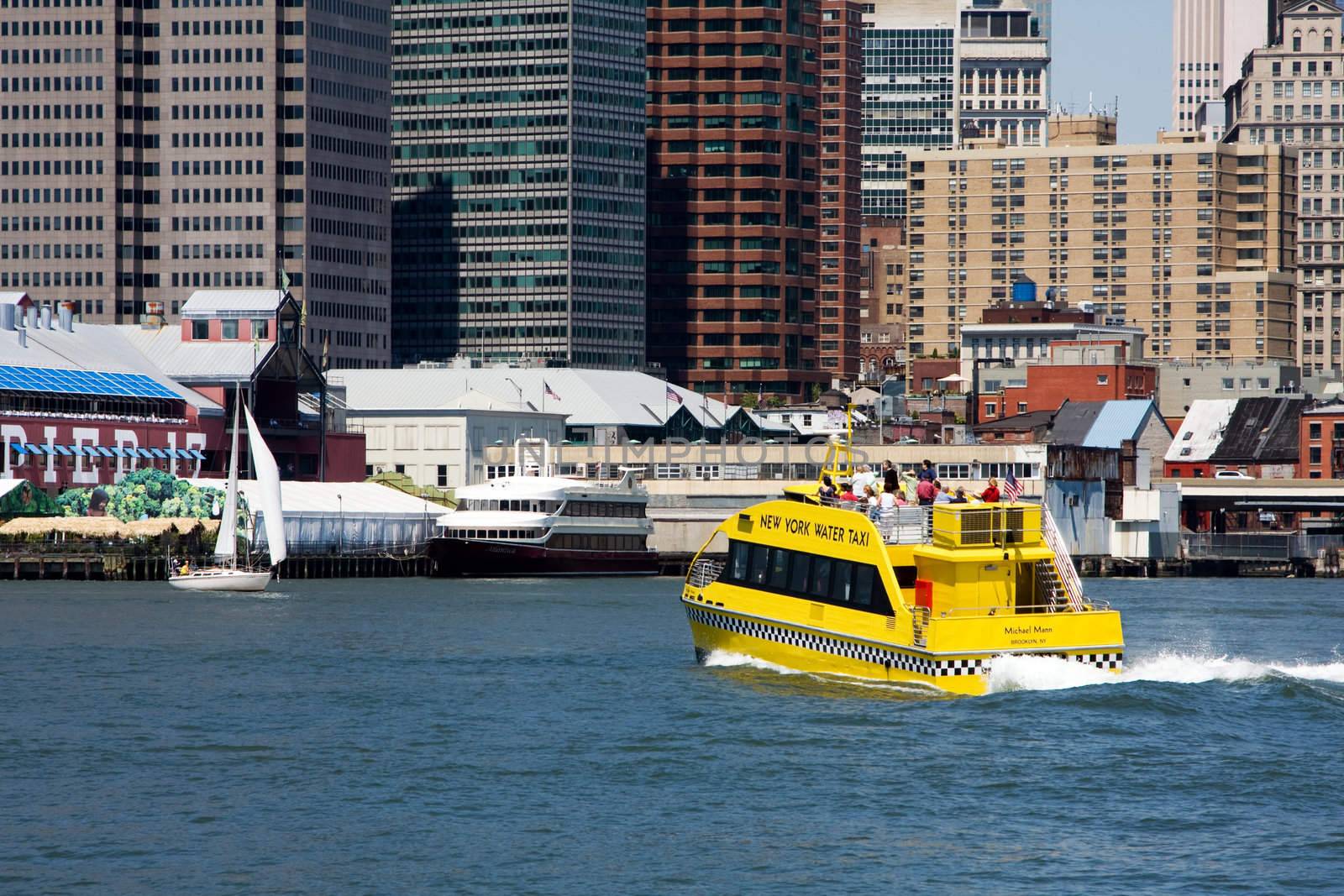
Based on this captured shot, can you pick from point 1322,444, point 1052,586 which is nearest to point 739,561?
point 1052,586

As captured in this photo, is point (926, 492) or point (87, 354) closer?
point (926, 492)

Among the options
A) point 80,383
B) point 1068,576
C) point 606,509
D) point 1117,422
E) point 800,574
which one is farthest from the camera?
point 1117,422

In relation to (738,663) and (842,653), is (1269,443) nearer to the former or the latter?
(738,663)

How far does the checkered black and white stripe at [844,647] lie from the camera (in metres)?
49.9

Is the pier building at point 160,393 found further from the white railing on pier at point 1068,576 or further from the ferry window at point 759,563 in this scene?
the white railing on pier at point 1068,576

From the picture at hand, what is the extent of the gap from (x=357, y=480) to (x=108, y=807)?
5190 inches

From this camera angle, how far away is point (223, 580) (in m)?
109

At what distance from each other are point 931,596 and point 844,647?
2.53 meters

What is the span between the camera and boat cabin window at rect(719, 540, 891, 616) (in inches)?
A: 2020


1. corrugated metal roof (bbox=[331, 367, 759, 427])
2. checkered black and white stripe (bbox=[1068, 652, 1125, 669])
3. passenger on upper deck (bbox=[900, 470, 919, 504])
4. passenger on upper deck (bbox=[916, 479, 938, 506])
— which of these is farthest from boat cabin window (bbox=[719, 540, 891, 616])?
corrugated metal roof (bbox=[331, 367, 759, 427])

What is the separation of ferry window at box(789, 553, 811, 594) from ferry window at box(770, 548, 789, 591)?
0.23 m

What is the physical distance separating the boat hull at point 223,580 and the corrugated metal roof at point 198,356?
53024 millimetres

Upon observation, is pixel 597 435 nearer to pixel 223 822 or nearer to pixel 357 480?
pixel 357 480

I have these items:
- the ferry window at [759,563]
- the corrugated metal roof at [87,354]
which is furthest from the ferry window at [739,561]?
the corrugated metal roof at [87,354]
